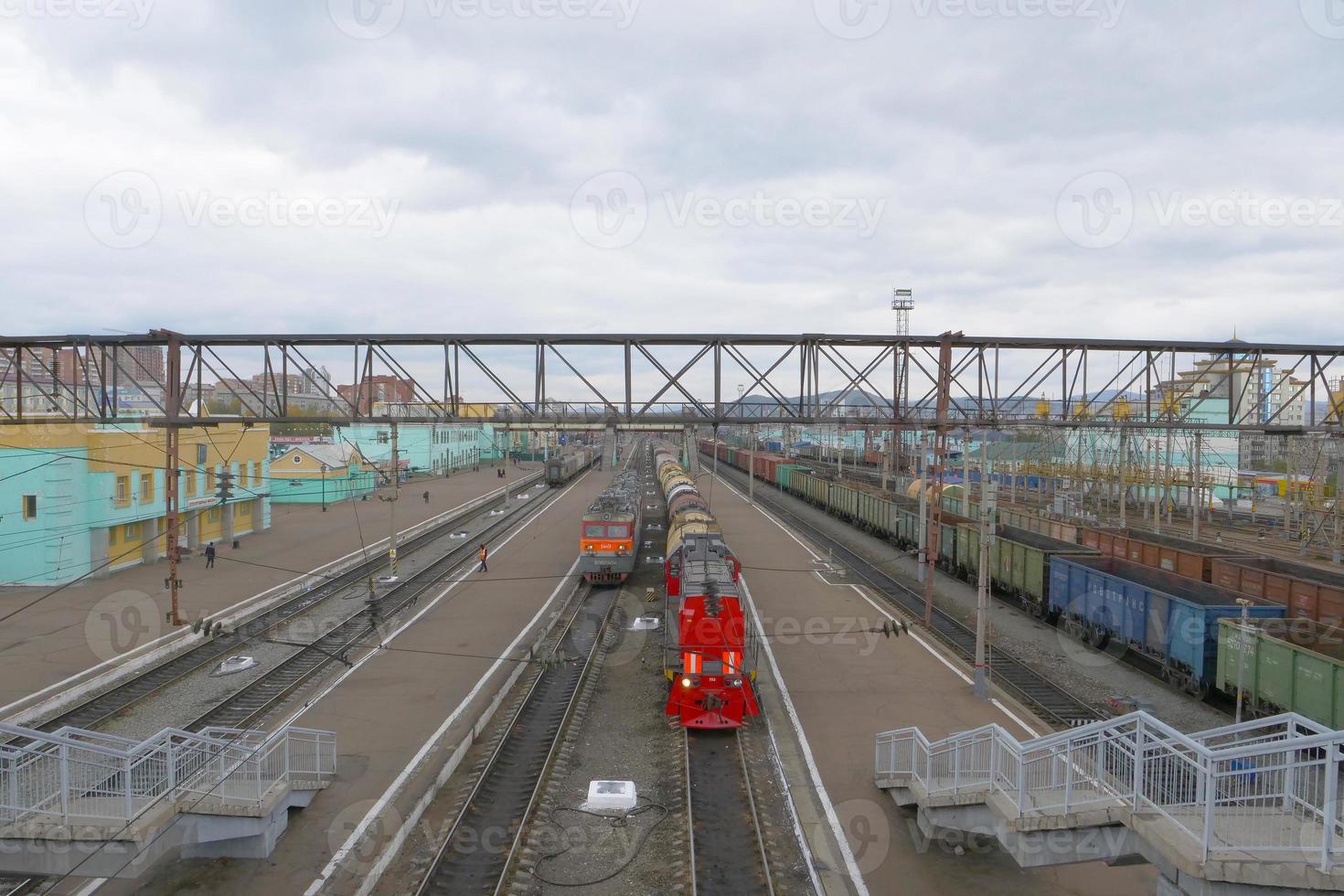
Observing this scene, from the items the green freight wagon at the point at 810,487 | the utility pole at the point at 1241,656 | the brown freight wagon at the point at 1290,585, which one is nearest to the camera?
the utility pole at the point at 1241,656

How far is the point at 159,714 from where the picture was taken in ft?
47.5

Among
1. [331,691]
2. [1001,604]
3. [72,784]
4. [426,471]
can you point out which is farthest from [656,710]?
[426,471]

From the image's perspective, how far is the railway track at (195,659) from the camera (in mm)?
14227

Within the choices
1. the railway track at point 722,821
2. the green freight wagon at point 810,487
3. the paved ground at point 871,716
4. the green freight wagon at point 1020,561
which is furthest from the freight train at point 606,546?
the green freight wagon at point 810,487

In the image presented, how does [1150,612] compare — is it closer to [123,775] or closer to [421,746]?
[421,746]

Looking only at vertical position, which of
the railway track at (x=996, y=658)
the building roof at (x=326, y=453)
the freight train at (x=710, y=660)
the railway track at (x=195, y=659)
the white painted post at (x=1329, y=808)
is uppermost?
the building roof at (x=326, y=453)

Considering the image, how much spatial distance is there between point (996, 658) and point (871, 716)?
214 inches

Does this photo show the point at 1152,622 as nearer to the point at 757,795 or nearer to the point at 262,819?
the point at 757,795

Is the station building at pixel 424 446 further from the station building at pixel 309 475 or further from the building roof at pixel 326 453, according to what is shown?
the station building at pixel 309 475

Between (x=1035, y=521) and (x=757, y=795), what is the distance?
966 inches

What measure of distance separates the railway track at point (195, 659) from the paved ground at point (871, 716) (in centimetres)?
1046

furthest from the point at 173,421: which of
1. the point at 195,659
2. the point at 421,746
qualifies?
the point at 421,746

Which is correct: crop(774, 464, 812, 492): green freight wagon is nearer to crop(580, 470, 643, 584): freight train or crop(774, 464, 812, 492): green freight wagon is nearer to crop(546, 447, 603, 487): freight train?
crop(546, 447, 603, 487): freight train

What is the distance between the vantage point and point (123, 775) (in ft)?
26.7
